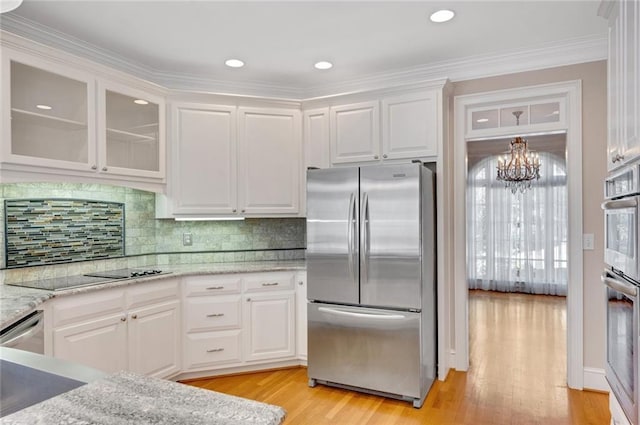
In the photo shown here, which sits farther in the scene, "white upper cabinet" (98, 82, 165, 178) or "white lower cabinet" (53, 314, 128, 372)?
"white upper cabinet" (98, 82, 165, 178)

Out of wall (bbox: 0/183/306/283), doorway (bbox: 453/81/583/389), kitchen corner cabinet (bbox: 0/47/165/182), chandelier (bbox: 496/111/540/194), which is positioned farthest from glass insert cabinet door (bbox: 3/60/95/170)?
chandelier (bbox: 496/111/540/194)

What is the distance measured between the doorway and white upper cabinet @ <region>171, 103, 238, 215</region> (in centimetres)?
194

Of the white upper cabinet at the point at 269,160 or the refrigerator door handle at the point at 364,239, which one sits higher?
the white upper cabinet at the point at 269,160

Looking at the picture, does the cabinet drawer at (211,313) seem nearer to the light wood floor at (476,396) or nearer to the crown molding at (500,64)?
the light wood floor at (476,396)

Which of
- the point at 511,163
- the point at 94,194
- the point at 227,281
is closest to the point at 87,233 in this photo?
the point at 94,194

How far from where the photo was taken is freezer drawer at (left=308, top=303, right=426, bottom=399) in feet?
9.30

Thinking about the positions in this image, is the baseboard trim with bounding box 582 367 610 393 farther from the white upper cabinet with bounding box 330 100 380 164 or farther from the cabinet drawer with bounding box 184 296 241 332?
the cabinet drawer with bounding box 184 296 241 332

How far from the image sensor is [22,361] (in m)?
1.00

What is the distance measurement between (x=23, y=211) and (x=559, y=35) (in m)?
3.88

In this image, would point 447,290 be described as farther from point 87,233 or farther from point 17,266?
point 17,266

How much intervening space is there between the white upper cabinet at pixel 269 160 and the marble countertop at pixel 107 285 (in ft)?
1.63

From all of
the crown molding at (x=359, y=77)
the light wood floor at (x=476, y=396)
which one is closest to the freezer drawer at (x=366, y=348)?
the light wood floor at (x=476, y=396)

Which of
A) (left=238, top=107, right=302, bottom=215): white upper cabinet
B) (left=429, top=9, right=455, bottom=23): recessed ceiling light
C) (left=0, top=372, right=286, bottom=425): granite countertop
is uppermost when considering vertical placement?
(left=429, top=9, right=455, bottom=23): recessed ceiling light

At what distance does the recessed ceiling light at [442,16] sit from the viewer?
8.46 feet
